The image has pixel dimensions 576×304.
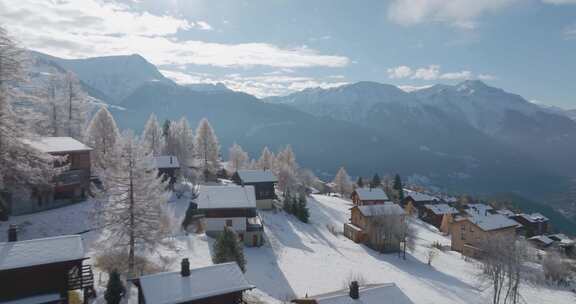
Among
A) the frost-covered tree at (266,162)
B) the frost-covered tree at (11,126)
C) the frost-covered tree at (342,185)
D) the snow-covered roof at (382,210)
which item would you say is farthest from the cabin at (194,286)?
the frost-covered tree at (342,185)

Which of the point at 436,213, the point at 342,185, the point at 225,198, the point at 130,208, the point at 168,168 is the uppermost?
the point at 130,208

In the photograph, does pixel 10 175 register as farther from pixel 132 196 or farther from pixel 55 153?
pixel 55 153

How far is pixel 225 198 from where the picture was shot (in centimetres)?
4238

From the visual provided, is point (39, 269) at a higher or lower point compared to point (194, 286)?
higher

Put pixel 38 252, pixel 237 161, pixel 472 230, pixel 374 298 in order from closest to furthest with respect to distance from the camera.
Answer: pixel 38 252, pixel 374 298, pixel 472 230, pixel 237 161

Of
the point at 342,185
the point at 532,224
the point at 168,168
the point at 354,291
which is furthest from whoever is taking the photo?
the point at 342,185

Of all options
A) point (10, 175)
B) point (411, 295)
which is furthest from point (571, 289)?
point (10, 175)

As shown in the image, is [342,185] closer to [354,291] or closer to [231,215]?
[231,215]

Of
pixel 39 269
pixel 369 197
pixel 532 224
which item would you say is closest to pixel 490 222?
pixel 369 197

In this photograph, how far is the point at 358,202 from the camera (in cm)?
7688

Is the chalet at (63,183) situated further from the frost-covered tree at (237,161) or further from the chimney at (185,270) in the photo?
the frost-covered tree at (237,161)

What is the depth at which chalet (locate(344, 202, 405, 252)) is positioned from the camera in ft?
165

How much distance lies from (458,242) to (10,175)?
67458mm

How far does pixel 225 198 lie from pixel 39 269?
992 inches
